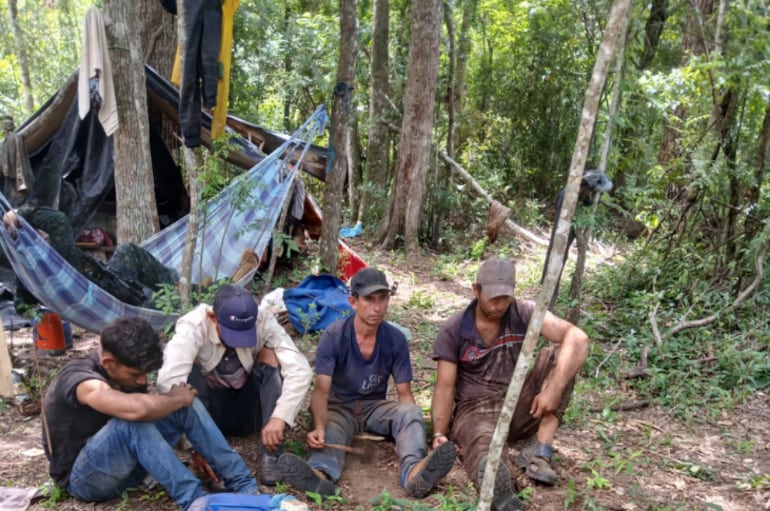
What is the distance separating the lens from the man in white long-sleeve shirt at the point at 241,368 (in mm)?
2191

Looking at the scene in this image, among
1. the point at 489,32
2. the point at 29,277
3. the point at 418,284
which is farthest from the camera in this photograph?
the point at 489,32

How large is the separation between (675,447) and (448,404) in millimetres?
997

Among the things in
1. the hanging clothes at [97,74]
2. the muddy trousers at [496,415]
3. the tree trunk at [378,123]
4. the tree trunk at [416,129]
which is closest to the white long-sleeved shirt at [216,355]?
the muddy trousers at [496,415]

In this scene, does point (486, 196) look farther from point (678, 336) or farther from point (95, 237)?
point (95, 237)

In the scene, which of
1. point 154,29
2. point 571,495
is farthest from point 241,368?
point 154,29

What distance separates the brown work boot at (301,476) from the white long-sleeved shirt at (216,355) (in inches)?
7.2

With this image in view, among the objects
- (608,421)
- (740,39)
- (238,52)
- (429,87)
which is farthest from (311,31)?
(608,421)

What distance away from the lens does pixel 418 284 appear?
5305 mm

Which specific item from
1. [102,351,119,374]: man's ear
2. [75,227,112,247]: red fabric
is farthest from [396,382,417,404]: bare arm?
[75,227,112,247]: red fabric

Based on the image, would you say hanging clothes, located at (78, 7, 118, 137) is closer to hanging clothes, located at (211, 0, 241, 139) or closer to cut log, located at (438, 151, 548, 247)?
hanging clothes, located at (211, 0, 241, 139)

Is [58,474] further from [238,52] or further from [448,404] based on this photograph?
[238,52]

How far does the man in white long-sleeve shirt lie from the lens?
2.19 metres

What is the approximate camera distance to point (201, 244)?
12.2 ft

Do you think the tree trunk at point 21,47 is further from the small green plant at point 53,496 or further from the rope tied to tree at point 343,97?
the small green plant at point 53,496
